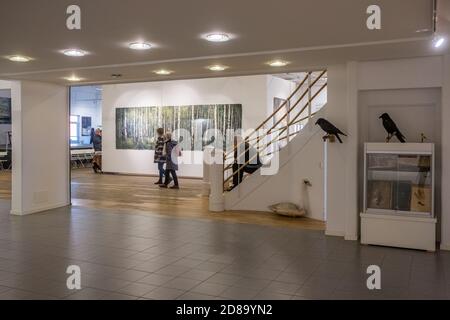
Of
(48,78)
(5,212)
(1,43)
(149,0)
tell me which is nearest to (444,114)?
(149,0)

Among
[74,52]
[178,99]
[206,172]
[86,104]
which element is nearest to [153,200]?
[206,172]

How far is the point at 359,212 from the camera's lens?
5.99 m

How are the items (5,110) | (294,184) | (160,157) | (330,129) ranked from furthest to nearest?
(5,110) < (160,157) < (294,184) < (330,129)

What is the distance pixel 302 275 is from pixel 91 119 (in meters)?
17.9

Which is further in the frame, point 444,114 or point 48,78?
point 48,78

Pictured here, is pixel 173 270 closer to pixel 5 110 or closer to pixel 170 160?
pixel 170 160

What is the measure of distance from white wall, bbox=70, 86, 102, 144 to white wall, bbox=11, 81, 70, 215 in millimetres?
11642

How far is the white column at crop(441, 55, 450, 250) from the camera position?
213 inches

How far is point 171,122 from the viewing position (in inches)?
543

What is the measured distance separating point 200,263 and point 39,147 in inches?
186

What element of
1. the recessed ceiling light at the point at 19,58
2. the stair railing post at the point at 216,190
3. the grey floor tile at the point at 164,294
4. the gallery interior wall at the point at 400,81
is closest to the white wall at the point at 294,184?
the stair railing post at the point at 216,190

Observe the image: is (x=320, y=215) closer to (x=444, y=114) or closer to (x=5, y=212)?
(x=444, y=114)

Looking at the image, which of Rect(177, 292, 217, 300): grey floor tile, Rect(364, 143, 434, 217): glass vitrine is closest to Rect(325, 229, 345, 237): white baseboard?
Rect(364, 143, 434, 217): glass vitrine
